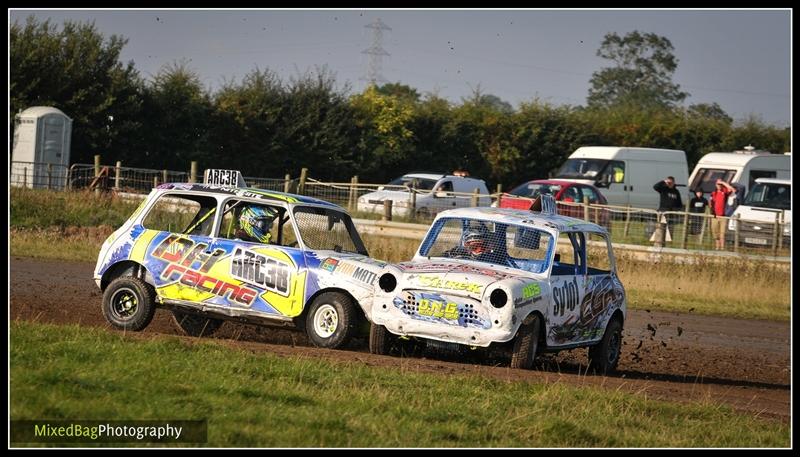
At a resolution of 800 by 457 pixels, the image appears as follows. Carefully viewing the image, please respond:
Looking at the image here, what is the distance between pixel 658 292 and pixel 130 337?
14.2 metres

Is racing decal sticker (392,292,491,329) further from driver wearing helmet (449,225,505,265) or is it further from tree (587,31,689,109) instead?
tree (587,31,689,109)

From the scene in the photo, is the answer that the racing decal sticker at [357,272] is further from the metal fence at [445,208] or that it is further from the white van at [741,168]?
the white van at [741,168]

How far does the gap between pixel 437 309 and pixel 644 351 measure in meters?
4.91

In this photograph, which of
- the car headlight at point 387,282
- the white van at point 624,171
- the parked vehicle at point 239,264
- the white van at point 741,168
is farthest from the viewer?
the white van at point 741,168

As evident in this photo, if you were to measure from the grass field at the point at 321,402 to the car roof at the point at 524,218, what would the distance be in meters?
2.98

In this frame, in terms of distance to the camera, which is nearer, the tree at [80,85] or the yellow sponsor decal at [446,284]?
the yellow sponsor decal at [446,284]

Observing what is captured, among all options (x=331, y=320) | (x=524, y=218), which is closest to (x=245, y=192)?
(x=331, y=320)

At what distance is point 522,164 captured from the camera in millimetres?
51281

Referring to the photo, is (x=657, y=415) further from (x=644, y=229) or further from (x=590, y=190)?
(x=590, y=190)

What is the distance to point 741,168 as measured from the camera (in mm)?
39656

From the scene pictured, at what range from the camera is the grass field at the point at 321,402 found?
721 cm

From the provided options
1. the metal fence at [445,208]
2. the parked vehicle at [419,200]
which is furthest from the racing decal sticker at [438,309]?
the parked vehicle at [419,200]

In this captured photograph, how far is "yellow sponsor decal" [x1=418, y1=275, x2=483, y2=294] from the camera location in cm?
1112

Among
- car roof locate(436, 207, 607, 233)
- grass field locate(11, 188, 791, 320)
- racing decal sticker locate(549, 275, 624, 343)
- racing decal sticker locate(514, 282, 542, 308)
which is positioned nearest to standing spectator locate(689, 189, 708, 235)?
grass field locate(11, 188, 791, 320)
